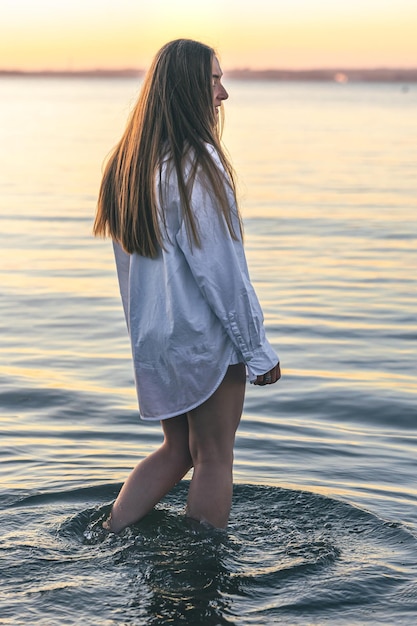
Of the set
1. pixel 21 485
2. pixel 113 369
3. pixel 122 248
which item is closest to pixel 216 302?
pixel 122 248

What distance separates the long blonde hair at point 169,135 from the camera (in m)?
4.38

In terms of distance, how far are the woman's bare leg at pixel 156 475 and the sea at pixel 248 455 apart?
101 mm

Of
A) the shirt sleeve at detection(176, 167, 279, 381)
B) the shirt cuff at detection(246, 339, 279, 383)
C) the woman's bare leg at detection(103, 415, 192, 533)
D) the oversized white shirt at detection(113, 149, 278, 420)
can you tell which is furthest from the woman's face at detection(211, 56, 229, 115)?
the woman's bare leg at detection(103, 415, 192, 533)

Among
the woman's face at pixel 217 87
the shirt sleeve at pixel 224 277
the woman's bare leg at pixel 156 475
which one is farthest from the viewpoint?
the woman's bare leg at pixel 156 475

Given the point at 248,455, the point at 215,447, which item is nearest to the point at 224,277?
the point at 215,447

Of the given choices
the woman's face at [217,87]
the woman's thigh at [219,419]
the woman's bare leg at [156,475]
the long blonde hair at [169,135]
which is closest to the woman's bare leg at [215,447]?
the woman's thigh at [219,419]

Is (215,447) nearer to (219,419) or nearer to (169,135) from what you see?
(219,419)

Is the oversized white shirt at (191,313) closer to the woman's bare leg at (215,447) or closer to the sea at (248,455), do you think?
the woman's bare leg at (215,447)

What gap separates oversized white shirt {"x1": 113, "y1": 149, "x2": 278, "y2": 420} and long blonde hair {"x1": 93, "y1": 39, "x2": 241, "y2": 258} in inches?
2.0

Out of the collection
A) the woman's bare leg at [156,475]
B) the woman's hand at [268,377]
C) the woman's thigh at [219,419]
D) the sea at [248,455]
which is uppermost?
the woman's hand at [268,377]

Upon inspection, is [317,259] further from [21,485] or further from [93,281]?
[21,485]

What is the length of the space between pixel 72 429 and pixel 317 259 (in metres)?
7.42

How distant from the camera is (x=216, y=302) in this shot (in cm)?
435

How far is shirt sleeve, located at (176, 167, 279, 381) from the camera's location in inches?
169
